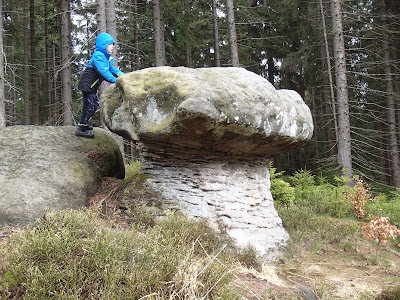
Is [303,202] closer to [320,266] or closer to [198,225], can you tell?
[320,266]

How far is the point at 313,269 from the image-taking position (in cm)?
561

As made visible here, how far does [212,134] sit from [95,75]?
2701mm

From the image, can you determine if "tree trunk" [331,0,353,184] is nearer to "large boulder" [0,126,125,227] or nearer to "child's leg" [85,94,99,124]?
"large boulder" [0,126,125,227]

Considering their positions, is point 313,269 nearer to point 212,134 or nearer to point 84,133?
point 212,134

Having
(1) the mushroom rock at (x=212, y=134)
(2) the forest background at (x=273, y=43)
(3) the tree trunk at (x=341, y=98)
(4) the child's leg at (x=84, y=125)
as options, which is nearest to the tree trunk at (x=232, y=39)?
(2) the forest background at (x=273, y=43)

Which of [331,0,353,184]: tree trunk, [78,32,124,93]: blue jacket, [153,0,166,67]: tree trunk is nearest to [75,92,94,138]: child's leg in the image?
[78,32,124,93]: blue jacket

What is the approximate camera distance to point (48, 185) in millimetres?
5191

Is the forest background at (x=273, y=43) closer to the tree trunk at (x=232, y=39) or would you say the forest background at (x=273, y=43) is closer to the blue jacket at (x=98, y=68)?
the tree trunk at (x=232, y=39)

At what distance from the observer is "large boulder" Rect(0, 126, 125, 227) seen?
486cm

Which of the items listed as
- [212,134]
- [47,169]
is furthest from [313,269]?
[47,169]

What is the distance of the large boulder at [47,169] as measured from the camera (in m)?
4.86

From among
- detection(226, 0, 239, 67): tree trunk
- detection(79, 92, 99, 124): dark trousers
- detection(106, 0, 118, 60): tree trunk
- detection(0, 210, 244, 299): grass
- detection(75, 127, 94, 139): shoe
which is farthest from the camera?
detection(226, 0, 239, 67): tree trunk

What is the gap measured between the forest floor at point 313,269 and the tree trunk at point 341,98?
4.75m

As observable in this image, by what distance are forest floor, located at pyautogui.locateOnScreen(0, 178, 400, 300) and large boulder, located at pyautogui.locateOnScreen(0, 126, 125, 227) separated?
317 mm
